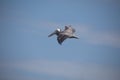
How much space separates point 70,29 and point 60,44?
0.22m

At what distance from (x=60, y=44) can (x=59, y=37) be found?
0.46ft

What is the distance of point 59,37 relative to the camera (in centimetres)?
514

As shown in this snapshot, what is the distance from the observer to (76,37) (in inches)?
205

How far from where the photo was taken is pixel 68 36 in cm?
513

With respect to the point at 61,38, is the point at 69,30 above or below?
above

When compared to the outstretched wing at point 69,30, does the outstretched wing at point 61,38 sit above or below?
below

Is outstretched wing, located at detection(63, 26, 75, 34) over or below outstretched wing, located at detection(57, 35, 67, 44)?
over

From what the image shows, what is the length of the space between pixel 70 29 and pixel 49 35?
0.28 metres

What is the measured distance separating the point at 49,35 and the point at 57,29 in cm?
17

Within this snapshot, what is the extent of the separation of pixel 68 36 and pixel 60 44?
19 cm

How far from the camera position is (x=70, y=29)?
206 inches

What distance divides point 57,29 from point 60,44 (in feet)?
0.66

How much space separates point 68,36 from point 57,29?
166 millimetres
